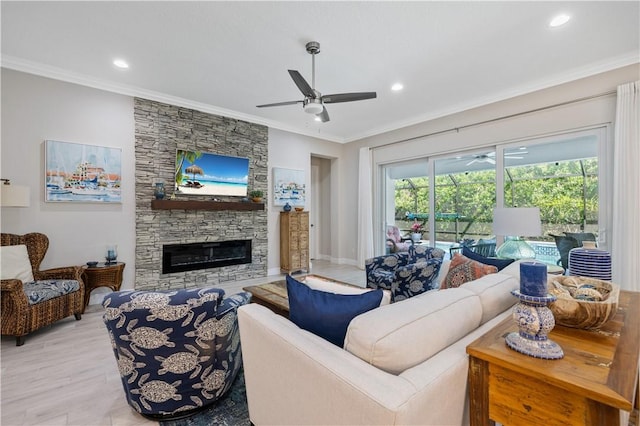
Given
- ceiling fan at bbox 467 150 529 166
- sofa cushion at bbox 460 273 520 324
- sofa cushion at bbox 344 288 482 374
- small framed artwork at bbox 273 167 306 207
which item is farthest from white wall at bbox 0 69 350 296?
ceiling fan at bbox 467 150 529 166

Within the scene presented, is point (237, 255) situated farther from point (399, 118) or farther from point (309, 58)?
point (399, 118)

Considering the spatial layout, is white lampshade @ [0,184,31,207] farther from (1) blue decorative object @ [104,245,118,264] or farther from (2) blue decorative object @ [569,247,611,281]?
(2) blue decorative object @ [569,247,611,281]

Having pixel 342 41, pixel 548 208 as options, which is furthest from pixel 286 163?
pixel 548 208

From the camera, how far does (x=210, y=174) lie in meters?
4.71

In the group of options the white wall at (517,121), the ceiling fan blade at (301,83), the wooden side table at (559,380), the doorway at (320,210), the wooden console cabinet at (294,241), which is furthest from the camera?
the doorway at (320,210)

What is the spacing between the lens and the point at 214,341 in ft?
5.36

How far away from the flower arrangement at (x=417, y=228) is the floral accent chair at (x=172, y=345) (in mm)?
4544

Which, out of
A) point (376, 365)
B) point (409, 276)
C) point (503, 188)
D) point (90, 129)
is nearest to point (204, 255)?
point (90, 129)

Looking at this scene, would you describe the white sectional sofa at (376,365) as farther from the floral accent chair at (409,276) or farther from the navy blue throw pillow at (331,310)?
the floral accent chair at (409,276)

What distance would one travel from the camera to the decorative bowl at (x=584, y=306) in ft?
3.65

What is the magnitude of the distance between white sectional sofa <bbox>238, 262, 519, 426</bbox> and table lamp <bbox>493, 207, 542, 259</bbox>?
197 cm

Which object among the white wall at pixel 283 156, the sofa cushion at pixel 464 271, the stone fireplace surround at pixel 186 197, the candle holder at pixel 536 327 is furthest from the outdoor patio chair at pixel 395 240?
the candle holder at pixel 536 327

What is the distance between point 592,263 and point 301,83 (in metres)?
2.67

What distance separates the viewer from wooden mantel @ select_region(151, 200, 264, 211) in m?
4.15
